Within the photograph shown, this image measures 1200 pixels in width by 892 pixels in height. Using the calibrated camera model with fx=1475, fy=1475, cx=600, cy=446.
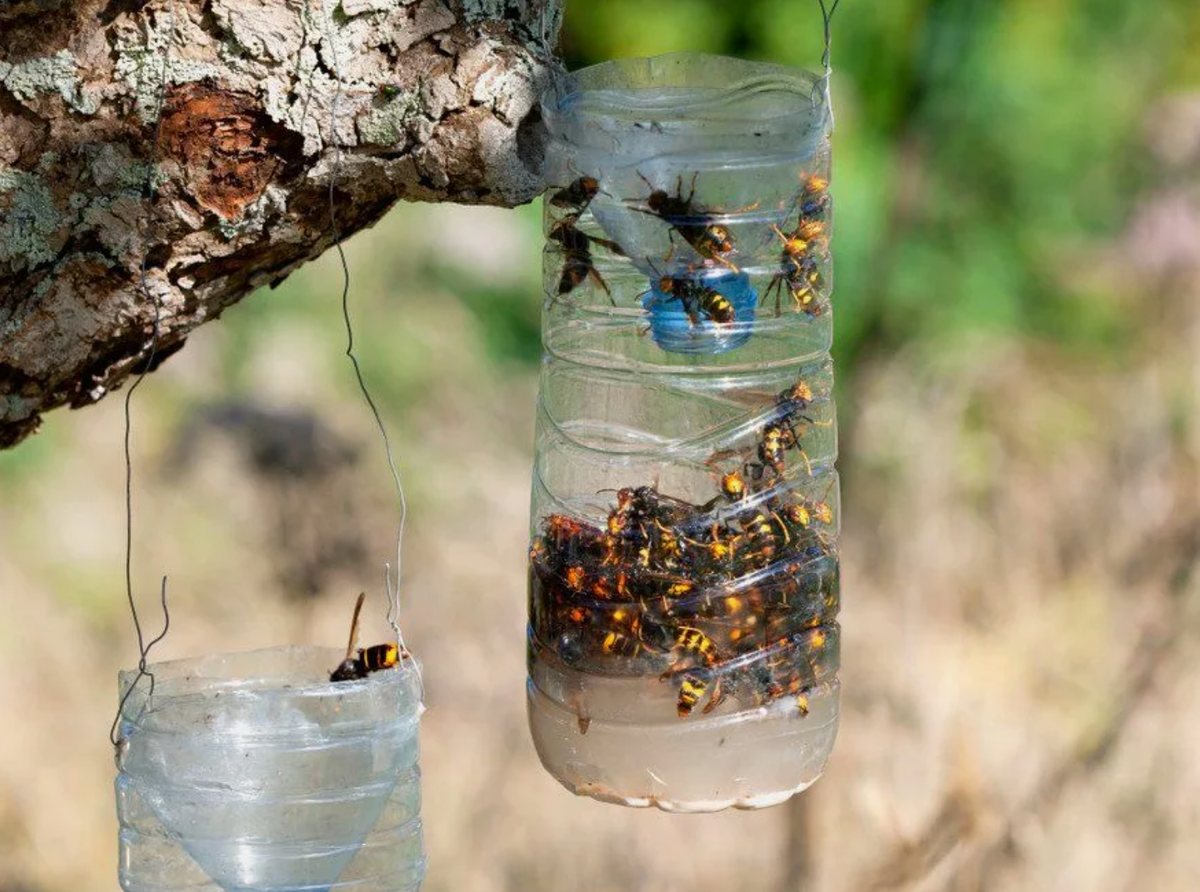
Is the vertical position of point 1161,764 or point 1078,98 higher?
point 1078,98

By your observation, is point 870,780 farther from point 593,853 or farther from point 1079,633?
point 1079,633

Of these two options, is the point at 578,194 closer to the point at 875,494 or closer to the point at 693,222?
the point at 693,222

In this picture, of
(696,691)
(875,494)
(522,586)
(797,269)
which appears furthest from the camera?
(875,494)

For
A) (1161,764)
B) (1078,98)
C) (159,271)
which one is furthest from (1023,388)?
(159,271)

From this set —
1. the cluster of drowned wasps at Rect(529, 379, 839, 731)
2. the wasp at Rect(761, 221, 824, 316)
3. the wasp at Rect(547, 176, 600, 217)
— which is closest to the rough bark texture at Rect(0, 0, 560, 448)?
the wasp at Rect(547, 176, 600, 217)

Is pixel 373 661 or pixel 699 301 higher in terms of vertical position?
pixel 699 301

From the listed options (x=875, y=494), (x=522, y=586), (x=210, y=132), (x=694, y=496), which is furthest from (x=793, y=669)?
(x=875, y=494)

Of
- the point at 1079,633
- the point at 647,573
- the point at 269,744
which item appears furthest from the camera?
the point at 1079,633

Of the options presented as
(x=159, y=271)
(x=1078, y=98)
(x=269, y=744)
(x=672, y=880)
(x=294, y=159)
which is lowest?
(x=672, y=880)
